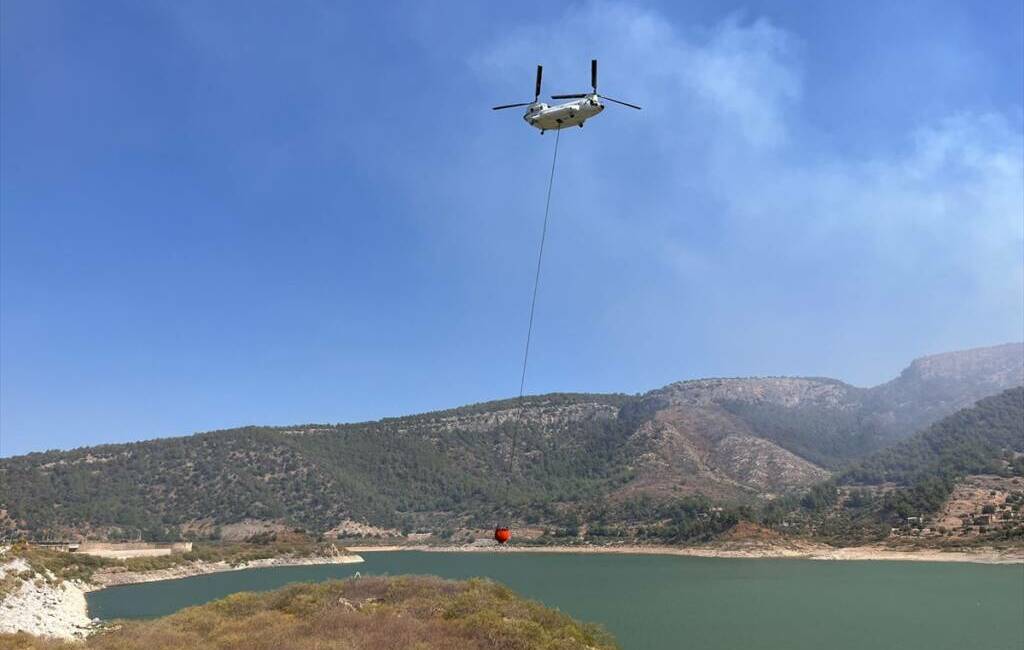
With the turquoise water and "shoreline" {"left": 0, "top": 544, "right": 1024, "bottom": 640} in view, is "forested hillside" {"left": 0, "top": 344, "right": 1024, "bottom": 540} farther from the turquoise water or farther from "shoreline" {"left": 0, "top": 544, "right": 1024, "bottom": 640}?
the turquoise water

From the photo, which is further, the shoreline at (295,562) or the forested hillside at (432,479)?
the forested hillside at (432,479)

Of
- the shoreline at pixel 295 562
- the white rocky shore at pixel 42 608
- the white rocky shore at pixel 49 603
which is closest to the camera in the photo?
the white rocky shore at pixel 42 608

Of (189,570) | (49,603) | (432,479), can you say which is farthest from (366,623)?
(432,479)

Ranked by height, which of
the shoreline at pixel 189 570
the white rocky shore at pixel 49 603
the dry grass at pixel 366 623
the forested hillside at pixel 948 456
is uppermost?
the forested hillside at pixel 948 456

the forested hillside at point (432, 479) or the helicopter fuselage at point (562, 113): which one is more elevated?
the helicopter fuselage at point (562, 113)

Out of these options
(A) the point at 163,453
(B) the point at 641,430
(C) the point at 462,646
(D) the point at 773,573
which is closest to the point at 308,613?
(C) the point at 462,646

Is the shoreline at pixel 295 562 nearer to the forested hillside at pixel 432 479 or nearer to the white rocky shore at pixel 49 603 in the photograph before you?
the white rocky shore at pixel 49 603

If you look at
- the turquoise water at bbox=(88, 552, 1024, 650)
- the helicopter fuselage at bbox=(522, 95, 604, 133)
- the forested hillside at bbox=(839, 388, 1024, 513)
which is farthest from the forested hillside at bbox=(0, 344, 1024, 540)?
the helicopter fuselage at bbox=(522, 95, 604, 133)

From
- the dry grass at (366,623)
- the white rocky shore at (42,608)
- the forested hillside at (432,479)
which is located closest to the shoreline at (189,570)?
the white rocky shore at (42,608)
